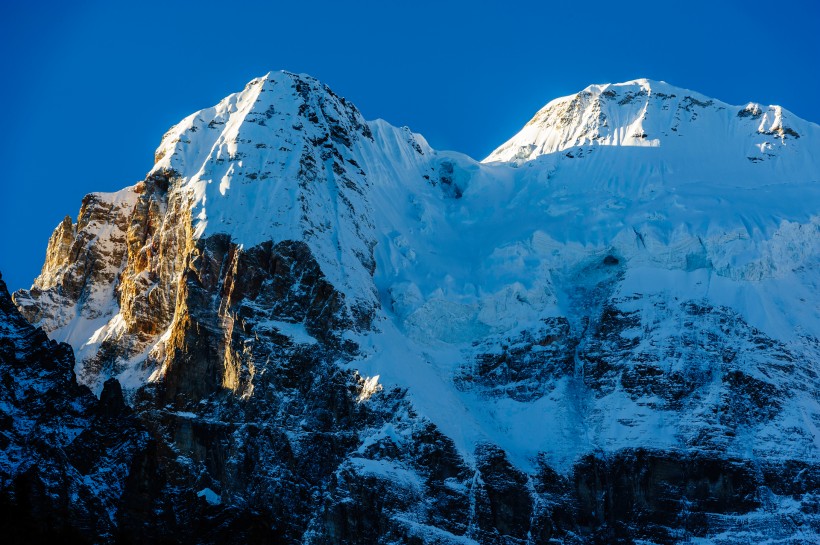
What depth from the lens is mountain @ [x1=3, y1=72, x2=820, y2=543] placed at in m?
114

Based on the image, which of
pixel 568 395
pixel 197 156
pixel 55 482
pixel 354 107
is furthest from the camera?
pixel 354 107

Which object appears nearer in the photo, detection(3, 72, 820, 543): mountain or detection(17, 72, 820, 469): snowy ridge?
detection(3, 72, 820, 543): mountain

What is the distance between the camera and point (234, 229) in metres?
130

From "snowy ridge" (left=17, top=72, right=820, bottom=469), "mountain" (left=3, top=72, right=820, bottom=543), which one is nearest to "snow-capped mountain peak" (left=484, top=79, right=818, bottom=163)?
"snowy ridge" (left=17, top=72, right=820, bottom=469)

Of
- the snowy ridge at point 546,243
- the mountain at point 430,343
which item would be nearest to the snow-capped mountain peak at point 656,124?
the snowy ridge at point 546,243

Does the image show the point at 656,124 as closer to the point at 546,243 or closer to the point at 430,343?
the point at 546,243

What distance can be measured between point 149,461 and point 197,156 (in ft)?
Result: 143

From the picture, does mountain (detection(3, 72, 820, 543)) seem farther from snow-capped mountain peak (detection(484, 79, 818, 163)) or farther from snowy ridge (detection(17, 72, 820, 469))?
snow-capped mountain peak (detection(484, 79, 818, 163))

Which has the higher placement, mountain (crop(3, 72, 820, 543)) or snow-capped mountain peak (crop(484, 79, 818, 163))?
snow-capped mountain peak (crop(484, 79, 818, 163))

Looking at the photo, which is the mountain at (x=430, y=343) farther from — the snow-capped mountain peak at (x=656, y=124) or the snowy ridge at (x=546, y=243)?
the snow-capped mountain peak at (x=656, y=124)

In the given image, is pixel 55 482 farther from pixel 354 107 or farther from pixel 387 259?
pixel 354 107

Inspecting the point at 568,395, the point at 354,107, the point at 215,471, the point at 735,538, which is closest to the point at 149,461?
the point at 215,471

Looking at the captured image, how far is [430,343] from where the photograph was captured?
437ft

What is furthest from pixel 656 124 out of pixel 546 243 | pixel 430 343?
pixel 430 343
